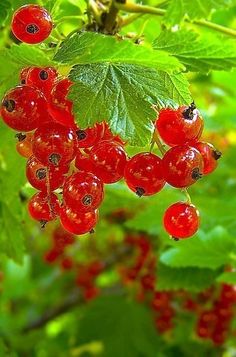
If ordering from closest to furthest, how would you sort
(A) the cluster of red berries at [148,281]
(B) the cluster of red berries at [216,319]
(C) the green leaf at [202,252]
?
(C) the green leaf at [202,252] < (B) the cluster of red berries at [216,319] < (A) the cluster of red berries at [148,281]

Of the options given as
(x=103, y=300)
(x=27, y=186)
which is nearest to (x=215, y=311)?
(x=103, y=300)

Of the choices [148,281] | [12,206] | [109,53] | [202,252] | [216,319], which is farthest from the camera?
[148,281]

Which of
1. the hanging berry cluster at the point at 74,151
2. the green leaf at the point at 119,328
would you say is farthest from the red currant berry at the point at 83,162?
the green leaf at the point at 119,328

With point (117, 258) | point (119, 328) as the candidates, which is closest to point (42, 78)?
point (119, 328)

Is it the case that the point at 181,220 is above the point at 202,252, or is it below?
above

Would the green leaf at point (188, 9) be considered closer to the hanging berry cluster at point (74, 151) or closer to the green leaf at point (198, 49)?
the green leaf at point (198, 49)

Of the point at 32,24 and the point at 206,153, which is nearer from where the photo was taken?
the point at 32,24

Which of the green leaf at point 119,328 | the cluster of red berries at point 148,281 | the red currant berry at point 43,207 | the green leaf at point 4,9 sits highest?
the green leaf at point 4,9

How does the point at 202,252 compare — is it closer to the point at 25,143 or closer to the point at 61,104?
the point at 25,143
